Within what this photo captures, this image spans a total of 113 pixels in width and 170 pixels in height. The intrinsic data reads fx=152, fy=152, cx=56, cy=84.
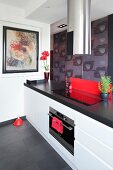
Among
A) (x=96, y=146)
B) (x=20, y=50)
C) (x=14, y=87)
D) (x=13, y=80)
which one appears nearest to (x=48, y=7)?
(x=20, y=50)

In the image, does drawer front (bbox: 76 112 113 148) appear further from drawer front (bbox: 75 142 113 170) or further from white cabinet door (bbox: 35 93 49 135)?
white cabinet door (bbox: 35 93 49 135)

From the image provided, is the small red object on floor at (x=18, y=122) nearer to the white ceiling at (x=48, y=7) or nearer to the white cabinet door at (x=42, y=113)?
the white cabinet door at (x=42, y=113)

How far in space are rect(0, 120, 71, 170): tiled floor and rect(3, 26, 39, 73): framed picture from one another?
3.98 ft

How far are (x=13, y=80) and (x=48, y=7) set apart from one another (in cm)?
149

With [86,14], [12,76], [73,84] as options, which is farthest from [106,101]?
[12,76]

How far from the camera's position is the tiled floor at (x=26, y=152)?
1.83m

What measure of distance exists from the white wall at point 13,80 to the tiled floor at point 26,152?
0.46 m

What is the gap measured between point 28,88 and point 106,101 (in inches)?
64.7

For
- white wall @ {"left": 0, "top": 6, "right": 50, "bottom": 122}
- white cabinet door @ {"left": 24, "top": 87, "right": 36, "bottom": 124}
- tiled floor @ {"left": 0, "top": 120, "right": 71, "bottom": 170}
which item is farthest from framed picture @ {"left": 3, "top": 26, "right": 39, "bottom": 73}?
tiled floor @ {"left": 0, "top": 120, "right": 71, "bottom": 170}

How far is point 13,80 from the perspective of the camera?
303cm

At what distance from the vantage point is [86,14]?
1.90m

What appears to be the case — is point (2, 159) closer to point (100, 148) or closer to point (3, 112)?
point (3, 112)

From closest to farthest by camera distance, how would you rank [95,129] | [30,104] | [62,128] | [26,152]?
[95,129] → [62,128] → [26,152] → [30,104]

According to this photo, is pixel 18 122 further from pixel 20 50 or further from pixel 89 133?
pixel 89 133
